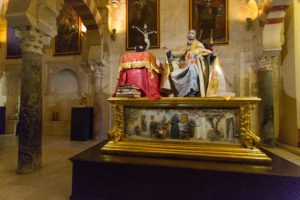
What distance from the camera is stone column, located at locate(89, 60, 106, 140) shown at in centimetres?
824

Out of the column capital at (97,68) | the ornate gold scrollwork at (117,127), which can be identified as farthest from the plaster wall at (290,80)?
the column capital at (97,68)

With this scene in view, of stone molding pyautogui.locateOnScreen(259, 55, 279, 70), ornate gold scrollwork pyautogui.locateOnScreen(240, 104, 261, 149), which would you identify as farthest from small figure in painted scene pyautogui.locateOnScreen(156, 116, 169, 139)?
stone molding pyautogui.locateOnScreen(259, 55, 279, 70)

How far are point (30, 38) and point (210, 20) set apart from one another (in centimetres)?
611

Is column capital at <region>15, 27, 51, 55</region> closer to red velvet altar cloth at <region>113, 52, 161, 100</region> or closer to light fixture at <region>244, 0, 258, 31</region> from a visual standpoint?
red velvet altar cloth at <region>113, 52, 161, 100</region>

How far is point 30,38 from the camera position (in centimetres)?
409

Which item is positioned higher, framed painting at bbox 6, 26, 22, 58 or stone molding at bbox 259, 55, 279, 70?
framed painting at bbox 6, 26, 22, 58

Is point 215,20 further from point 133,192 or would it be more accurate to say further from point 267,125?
point 133,192

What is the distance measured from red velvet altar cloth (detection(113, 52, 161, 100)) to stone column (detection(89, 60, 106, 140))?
4.97 metres

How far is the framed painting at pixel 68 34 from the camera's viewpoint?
9242 mm

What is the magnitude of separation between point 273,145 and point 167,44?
503 cm

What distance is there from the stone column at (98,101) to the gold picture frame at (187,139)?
17.3ft

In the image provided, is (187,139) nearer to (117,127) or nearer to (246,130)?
(246,130)

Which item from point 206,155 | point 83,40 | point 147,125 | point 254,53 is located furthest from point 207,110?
point 83,40

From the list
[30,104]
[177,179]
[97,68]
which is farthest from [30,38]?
[97,68]
